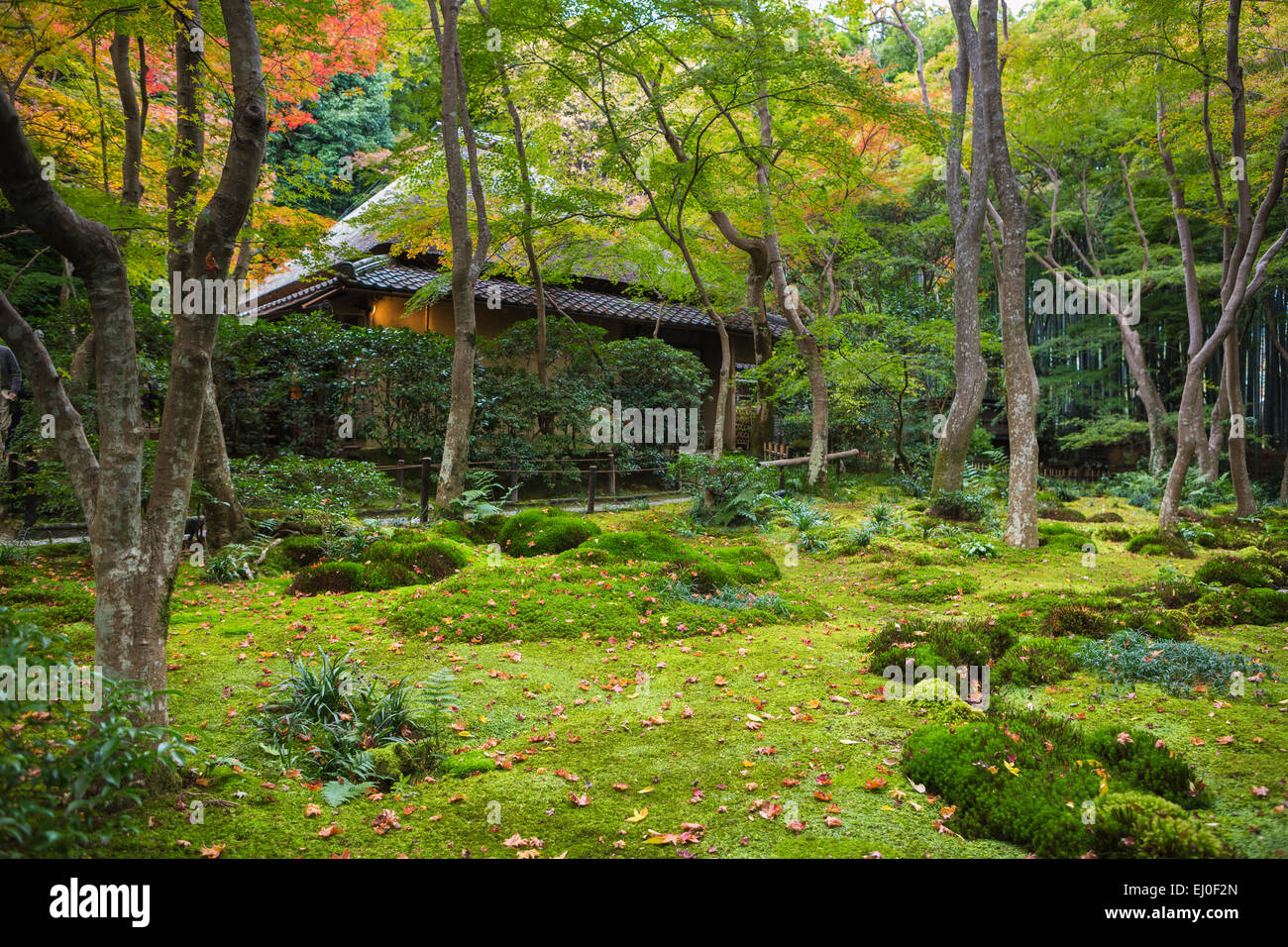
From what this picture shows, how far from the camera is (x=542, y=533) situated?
8.73m

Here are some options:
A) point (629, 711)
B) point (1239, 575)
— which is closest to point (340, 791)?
point (629, 711)

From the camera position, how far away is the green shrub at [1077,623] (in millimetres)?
5715

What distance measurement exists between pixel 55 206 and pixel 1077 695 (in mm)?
Result: 5524

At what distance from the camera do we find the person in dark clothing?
847 cm

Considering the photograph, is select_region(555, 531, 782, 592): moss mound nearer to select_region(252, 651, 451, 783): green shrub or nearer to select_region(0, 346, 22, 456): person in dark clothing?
select_region(252, 651, 451, 783): green shrub

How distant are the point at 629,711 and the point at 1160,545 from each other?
890cm

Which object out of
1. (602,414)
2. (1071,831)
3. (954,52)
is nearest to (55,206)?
(1071,831)

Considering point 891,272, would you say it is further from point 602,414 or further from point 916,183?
point 602,414

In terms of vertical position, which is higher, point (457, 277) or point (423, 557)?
point (457, 277)

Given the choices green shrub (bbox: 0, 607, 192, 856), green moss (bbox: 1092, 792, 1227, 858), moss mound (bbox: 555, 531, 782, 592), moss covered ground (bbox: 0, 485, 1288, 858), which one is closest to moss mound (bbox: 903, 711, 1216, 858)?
green moss (bbox: 1092, 792, 1227, 858)

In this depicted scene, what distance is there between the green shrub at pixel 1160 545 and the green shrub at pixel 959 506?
6.58 feet

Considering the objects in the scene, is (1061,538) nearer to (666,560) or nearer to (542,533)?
(666,560)

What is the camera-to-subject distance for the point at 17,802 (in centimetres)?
225

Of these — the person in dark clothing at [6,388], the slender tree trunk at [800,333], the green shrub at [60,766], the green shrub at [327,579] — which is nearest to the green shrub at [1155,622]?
the green shrub at [60,766]
